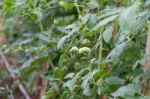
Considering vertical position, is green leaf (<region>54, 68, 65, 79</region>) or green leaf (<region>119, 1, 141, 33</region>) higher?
green leaf (<region>119, 1, 141, 33</region>)

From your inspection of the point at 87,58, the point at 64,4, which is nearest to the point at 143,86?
the point at 87,58

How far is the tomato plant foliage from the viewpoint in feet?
3.17

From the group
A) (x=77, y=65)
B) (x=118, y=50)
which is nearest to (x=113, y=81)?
(x=118, y=50)

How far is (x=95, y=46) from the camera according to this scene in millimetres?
1237

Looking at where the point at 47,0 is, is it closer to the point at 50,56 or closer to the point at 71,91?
the point at 50,56

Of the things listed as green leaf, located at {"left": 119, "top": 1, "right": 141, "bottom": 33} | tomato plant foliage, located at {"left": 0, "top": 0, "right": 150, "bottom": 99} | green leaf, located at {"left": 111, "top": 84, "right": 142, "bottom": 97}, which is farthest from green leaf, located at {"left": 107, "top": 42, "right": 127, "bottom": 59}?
green leaf, located at {"left": 119, "top": 1, "right": 141, "bottom": 33}

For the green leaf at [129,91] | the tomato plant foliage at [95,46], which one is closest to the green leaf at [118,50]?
the tomato plant foliage at [95,46]

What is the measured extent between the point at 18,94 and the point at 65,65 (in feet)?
6.41

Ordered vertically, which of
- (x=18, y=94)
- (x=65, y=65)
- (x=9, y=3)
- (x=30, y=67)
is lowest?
(x=18, y=94)

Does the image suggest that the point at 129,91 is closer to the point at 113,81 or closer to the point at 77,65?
the point at 113,81

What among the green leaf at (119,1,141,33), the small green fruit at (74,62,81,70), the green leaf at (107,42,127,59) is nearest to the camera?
the green leaf at (119,1,141,33)

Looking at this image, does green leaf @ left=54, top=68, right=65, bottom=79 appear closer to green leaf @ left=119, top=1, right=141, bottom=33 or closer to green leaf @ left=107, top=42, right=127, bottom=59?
green leaf @ left=107, top=42, right=127, bottom=59

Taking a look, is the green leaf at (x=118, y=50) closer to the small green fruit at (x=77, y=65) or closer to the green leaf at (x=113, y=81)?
the green leaf at (x=113, y=81)

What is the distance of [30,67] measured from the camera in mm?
1934
